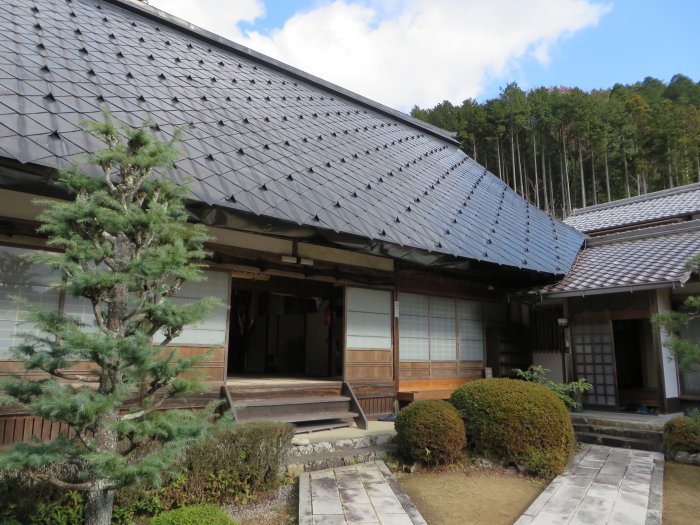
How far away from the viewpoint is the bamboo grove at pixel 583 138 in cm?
2695

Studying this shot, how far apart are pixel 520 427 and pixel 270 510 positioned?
3.42 meters

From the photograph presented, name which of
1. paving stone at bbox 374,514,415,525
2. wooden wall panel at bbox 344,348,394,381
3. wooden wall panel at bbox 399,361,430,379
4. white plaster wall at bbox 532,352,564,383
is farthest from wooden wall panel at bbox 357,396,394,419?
white plaster wall at bbox 532,352,564,383

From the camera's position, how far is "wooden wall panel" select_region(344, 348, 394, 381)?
8164 millimetres

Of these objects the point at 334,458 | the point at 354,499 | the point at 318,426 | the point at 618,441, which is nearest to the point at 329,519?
the point at 354,499

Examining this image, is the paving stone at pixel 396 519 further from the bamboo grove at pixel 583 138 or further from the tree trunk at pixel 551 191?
the tree trunk at pixel 551 191

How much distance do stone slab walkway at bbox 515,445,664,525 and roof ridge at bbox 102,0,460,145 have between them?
11.3 metres

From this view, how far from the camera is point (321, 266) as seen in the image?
7898 mm

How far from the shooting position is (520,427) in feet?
20.5

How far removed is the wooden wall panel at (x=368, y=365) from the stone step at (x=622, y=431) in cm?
342

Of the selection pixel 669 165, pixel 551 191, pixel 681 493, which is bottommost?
pixel 681 493

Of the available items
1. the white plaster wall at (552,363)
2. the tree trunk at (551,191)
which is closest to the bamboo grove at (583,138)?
the tree trunk at (551,191)

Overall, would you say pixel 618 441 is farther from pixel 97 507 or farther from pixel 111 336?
pixel 111 336

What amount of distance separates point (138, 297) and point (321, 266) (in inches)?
180

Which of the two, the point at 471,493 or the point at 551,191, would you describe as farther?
the point at 551,191
